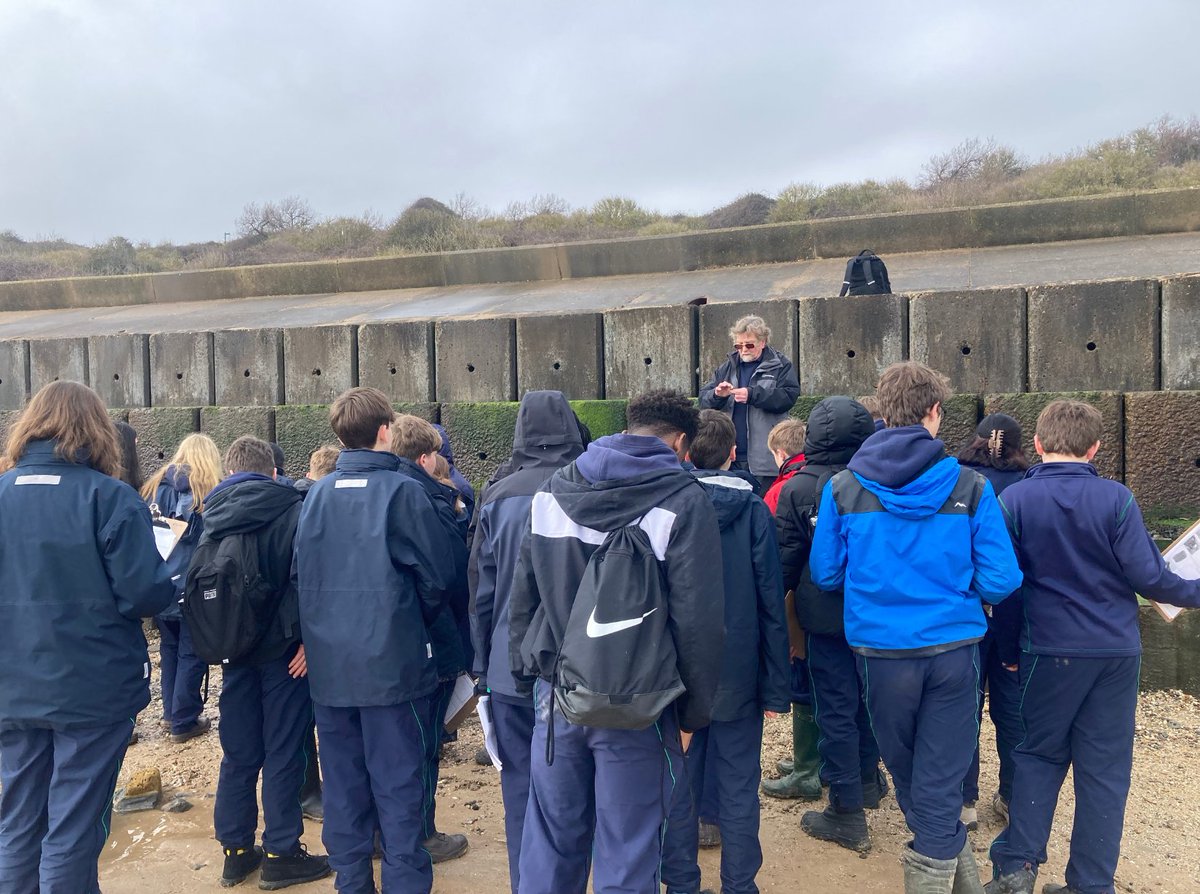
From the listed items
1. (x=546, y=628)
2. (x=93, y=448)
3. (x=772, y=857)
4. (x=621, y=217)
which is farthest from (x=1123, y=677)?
(x=621, y=217)

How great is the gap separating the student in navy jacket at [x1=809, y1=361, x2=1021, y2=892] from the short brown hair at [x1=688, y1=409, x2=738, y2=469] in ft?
1.81

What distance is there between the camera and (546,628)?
9.13 feet

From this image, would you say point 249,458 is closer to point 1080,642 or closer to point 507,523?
point 507,523

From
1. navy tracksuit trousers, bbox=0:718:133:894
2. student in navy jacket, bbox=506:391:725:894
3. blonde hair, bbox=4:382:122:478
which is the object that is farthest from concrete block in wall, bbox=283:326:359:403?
student in navy jacket, bbox=506:391:725:894

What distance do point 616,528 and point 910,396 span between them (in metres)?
1.32

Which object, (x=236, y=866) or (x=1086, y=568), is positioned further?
(x=236, y=866)

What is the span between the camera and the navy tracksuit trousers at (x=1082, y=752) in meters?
3.17

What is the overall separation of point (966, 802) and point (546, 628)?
2.38 meters

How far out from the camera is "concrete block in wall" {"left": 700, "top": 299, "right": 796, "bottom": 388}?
271 inches

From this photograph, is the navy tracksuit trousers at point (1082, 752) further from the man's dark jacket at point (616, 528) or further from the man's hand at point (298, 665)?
the man's hand at point (298, 665)

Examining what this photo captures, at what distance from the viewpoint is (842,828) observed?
12.5 feet

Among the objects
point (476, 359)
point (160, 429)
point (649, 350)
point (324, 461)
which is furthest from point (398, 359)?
point (324, 461)

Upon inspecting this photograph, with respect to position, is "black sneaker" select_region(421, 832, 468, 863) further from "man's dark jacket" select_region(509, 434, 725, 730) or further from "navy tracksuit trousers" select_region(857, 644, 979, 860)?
"navy tracksuit trousers" select_region(857, 644, 979, 860)

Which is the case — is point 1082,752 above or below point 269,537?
below
